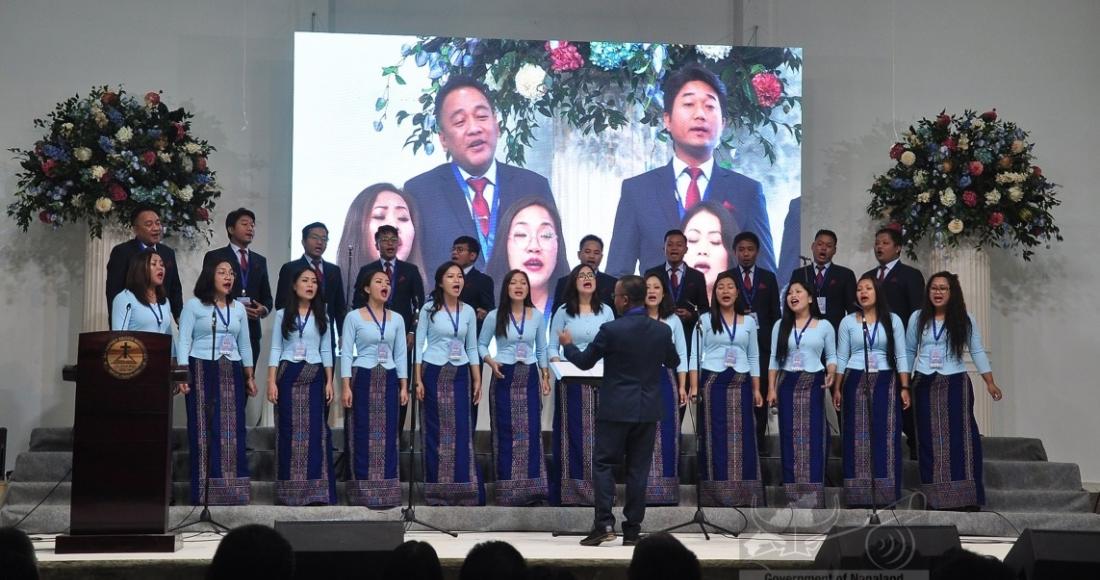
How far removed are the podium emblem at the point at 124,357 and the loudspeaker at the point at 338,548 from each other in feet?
6.22

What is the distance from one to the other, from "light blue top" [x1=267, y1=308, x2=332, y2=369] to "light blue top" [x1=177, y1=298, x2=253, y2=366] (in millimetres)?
160

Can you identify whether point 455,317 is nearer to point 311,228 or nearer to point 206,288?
point 206,288

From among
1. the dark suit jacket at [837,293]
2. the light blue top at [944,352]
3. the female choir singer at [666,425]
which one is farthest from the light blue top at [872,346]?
the female choir singer at [666,425]

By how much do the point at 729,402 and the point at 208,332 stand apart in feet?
9.81

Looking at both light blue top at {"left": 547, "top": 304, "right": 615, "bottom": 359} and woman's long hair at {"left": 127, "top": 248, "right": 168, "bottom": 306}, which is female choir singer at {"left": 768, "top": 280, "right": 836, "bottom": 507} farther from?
woman's long hair at {"left": 127, "top": 248, "right": 168, "bottom": 306}

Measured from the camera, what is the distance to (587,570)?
543cm

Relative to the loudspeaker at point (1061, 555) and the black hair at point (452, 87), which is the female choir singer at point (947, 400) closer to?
the loudspeaker at point (1061, 555)

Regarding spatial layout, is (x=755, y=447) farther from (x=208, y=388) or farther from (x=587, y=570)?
(x=208, y=388)

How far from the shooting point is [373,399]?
282 inches

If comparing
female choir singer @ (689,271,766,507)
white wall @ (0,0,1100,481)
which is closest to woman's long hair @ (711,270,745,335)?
female choir singer @ (689,271,766,507)

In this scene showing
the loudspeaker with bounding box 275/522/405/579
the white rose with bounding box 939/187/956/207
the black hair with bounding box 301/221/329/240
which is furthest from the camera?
the white rose with bounding box 939/187/956/207

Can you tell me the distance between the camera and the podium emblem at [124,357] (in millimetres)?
5891

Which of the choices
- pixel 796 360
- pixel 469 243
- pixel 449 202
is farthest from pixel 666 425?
pixel 449 202

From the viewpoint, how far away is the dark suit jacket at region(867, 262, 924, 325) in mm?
8258
